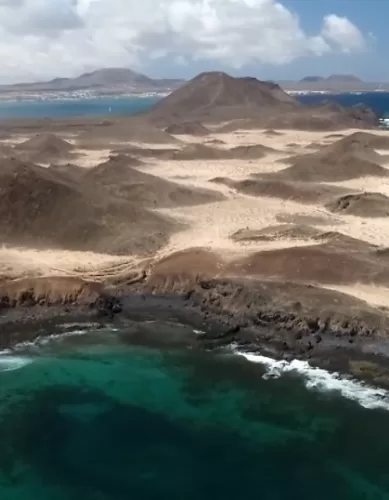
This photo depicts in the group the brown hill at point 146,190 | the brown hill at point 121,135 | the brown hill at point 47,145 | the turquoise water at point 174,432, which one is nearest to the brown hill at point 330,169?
the brown hill at point 146,190

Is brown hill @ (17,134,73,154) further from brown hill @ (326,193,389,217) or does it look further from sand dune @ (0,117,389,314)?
brown hill @ (326,193,389,217)

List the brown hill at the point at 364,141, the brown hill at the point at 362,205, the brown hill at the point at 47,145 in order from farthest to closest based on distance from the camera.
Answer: the brown hill at the point at 47,145, the brown hill at the point at 364,141, the brown hill at the point at 362,205

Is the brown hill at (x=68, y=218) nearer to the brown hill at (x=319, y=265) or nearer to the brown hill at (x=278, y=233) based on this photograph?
the brown hill at (x=278, y=233)

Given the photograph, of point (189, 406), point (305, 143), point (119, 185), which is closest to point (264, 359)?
point (189, 406)

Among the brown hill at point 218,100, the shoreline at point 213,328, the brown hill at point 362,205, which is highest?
the brown hill at point 218,100

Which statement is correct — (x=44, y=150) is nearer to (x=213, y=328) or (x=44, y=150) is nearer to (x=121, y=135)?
(x=121, y=135)

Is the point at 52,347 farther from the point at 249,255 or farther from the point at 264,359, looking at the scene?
the point at 249,255

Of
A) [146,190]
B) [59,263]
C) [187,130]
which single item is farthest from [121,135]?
[59,263]
